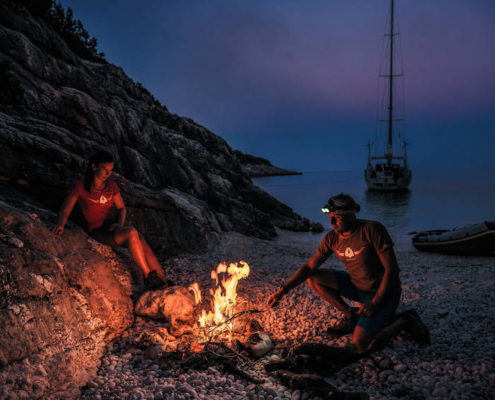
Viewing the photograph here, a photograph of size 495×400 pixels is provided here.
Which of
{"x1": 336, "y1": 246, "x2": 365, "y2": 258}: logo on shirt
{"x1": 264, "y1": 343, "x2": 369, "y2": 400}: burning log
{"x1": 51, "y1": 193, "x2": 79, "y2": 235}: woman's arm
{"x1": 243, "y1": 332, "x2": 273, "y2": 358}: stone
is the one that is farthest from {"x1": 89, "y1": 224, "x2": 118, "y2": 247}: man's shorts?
{"x1": 336, "y1": 246, "x2": 365, "y2": 258}: logo on shirt

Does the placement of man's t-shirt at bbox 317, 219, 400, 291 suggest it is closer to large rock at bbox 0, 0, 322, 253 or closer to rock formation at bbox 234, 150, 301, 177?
large rock at bbox 0, 0, 322, 253

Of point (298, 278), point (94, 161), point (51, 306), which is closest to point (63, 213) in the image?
point (94, 161)

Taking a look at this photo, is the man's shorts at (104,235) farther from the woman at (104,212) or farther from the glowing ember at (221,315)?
the glowing ember at (221,315)

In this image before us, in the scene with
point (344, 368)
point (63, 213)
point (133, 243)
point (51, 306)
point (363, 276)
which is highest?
point (63, 213)

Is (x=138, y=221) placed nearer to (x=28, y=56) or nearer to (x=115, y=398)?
(x=115, y=398)

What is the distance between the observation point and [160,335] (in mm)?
4129

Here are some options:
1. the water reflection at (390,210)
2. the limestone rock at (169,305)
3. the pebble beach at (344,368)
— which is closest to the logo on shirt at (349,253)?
the pebble beach at (344,368)

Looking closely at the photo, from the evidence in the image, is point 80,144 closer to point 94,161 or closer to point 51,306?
point 94,161

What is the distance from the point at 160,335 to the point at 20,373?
164 centimetres

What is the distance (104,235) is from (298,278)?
344cm

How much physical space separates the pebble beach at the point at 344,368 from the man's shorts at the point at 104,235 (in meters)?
1.49

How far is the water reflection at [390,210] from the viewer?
90.9 ft

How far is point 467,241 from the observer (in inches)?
418

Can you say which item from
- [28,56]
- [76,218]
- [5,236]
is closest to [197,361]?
[5,236]
